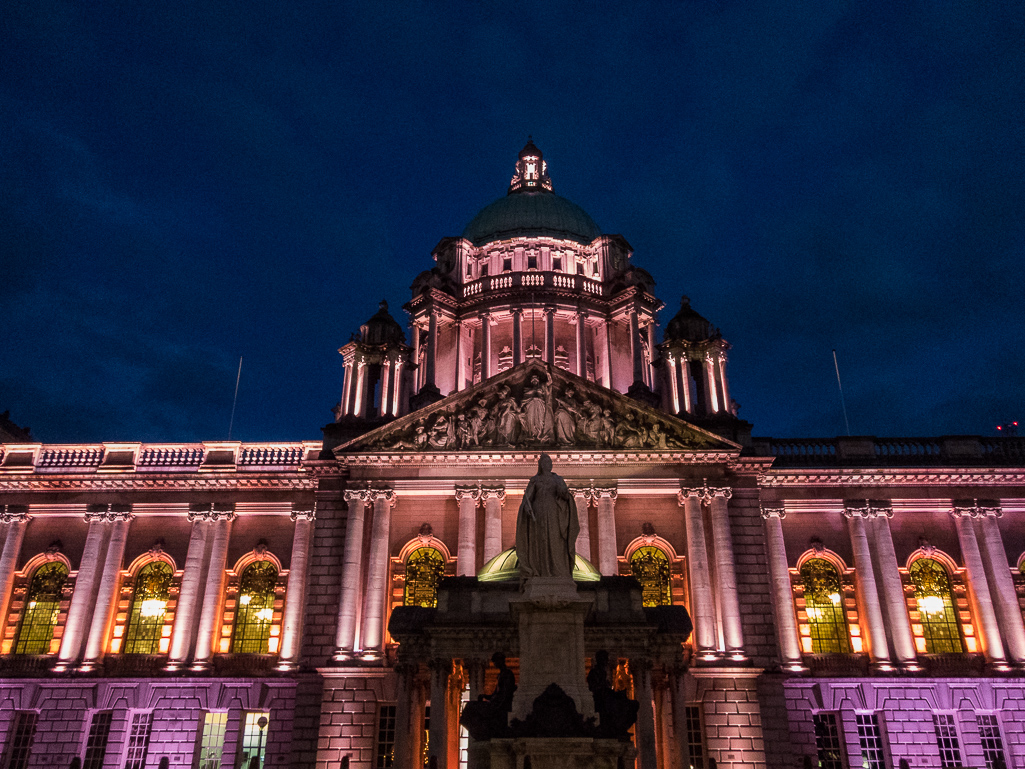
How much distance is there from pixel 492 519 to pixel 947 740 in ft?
61.1

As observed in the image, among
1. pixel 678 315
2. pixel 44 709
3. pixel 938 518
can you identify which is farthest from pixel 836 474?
pixel 44 709

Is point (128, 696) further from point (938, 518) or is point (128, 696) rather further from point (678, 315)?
point (938, 518)

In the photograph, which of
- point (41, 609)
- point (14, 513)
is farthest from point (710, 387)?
point (14, 513)

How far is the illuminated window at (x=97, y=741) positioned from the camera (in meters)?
31.9

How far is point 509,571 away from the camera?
24094mm

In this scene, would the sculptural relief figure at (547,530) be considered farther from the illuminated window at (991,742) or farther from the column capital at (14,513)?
the column capital at (14,513)

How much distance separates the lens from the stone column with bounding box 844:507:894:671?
32.3 meters

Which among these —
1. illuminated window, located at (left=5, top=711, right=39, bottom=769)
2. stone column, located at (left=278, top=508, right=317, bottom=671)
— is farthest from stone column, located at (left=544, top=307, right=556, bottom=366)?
illuminated window, located at (left=5, top=711, right=39, bottom=769)

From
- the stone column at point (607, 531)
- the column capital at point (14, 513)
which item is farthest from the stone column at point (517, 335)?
the column capital at point (14, 513)

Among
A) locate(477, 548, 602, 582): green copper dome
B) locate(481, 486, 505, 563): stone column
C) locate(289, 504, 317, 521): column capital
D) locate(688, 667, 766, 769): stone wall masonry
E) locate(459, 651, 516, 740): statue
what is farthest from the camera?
locate(289, 504, 317, 521): column capital

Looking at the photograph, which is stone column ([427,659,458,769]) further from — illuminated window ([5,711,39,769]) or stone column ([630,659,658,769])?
illuminated window ([5,711,39,769])

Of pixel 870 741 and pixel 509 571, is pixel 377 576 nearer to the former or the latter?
pixel 509 571

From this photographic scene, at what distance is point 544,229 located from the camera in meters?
50.2

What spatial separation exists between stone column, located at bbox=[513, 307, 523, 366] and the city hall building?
29.7 feet
